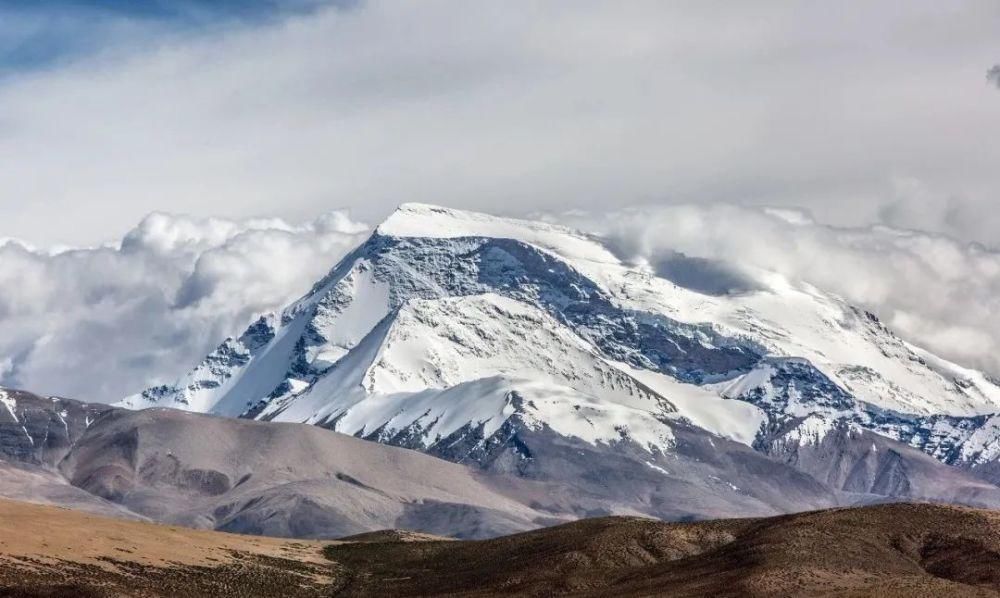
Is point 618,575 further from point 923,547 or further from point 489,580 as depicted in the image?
point 923,547

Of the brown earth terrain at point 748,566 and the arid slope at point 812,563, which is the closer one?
the arid slope at point 812,563

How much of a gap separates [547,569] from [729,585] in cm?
3591

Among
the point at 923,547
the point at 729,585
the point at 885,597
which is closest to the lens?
the point at 885,597

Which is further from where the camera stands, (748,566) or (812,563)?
(748,566)

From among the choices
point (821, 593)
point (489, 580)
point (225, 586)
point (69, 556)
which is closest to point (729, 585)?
point (821, 593)

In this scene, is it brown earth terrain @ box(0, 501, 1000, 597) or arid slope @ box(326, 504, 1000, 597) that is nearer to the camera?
arid slope @ box(326, 504, 1000, 597)

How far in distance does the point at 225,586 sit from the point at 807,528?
62949 millimetres

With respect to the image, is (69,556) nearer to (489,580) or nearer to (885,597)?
(489,580)

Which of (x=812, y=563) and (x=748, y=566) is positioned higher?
(x=812, y=563)

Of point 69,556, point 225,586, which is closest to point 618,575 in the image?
point 225,586

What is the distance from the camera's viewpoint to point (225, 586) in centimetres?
19588

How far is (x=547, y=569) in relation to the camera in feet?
642

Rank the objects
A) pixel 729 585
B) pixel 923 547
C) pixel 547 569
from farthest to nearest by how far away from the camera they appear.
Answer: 1. pixel 547 569
2. pixel 923 547
3. pixel 729 585

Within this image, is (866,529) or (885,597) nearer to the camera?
(885,597)
